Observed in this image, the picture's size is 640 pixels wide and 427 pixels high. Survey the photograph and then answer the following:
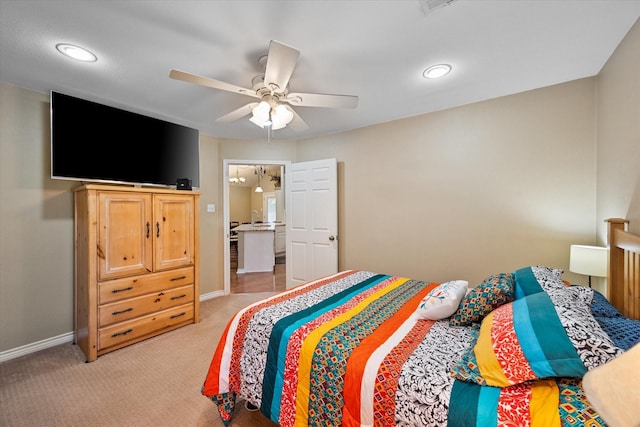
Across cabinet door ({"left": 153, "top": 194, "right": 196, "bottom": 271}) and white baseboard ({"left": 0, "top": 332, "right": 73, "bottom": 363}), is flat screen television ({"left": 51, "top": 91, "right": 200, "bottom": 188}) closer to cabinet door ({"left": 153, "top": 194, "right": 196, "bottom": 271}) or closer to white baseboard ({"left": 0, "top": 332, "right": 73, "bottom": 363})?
cabinet door ({"left": 153, "top": 194, "right": 196, "bottom": 271})

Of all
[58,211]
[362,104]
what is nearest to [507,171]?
[362,104]

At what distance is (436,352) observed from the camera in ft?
3.96

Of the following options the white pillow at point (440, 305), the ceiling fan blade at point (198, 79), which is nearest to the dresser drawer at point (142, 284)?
the ceiling fan blade at point (198, 79)

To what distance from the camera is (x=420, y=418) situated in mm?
983

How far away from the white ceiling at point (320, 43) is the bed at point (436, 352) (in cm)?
135

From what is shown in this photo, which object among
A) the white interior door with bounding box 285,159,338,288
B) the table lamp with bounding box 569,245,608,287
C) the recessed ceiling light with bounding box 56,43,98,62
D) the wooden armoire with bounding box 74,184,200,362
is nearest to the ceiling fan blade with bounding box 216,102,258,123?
the recessed ceiling light with bounding box 56,43,98,62

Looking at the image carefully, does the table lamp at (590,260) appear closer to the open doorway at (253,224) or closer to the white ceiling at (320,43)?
the white ceiling at (320,43)

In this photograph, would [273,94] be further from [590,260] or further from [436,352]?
[590,260]

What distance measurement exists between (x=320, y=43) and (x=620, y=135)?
2.21 metres

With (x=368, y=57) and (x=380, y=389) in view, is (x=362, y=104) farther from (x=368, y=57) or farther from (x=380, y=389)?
(x=380, y=389)

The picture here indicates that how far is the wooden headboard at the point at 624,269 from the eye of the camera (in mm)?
1402

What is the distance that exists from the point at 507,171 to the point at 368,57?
189cm

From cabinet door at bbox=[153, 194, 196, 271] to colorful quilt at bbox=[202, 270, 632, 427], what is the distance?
1.66 meters

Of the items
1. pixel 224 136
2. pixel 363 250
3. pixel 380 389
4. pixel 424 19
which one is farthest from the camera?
pixel 224 136
